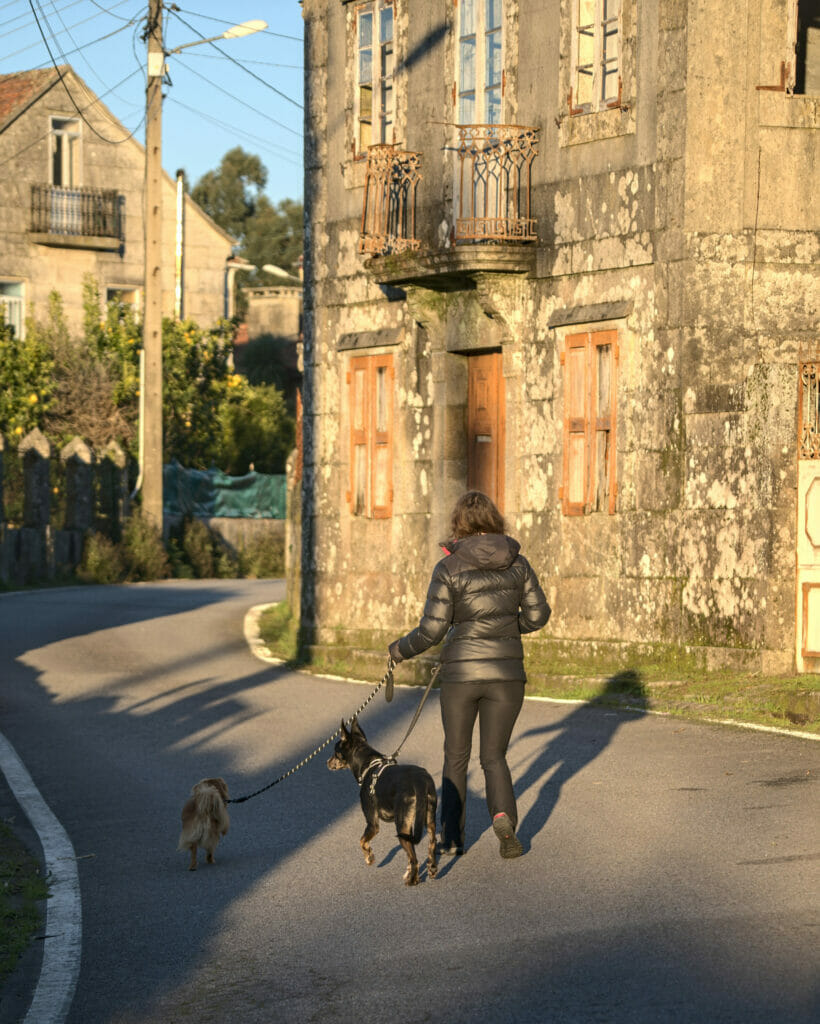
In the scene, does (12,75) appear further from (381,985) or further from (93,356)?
(381,985)

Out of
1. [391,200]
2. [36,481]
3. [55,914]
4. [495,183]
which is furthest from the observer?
[36,481]

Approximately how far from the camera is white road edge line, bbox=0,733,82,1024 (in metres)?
7.01

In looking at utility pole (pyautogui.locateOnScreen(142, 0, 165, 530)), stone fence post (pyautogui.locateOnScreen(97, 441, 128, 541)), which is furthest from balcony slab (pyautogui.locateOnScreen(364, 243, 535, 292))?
stone fence post (pyautogui.locateOnScreen(97, 441, 128, 541))

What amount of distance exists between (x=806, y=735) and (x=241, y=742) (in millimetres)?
4420

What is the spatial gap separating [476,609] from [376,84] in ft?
43.7

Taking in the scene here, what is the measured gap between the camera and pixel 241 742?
47.2ft

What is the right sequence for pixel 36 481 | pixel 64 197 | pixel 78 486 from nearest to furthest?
pixel 36 481 → pixel 78 486 → pixel 64 197

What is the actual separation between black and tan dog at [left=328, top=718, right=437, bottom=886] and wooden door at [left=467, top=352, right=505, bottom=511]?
1070 cm

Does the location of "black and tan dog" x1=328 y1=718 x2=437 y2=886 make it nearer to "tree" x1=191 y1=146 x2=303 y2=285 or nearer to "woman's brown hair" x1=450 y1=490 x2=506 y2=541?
"woman's brown hair" x1=450 y1=490 x2=506 y2=541

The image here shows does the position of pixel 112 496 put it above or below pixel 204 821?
above

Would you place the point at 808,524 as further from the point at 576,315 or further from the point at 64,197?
the point at 64,197

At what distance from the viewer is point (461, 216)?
1997 cm

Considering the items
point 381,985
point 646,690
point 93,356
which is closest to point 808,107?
point 646,690

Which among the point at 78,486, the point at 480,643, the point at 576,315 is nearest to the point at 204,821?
the point at 480,643
